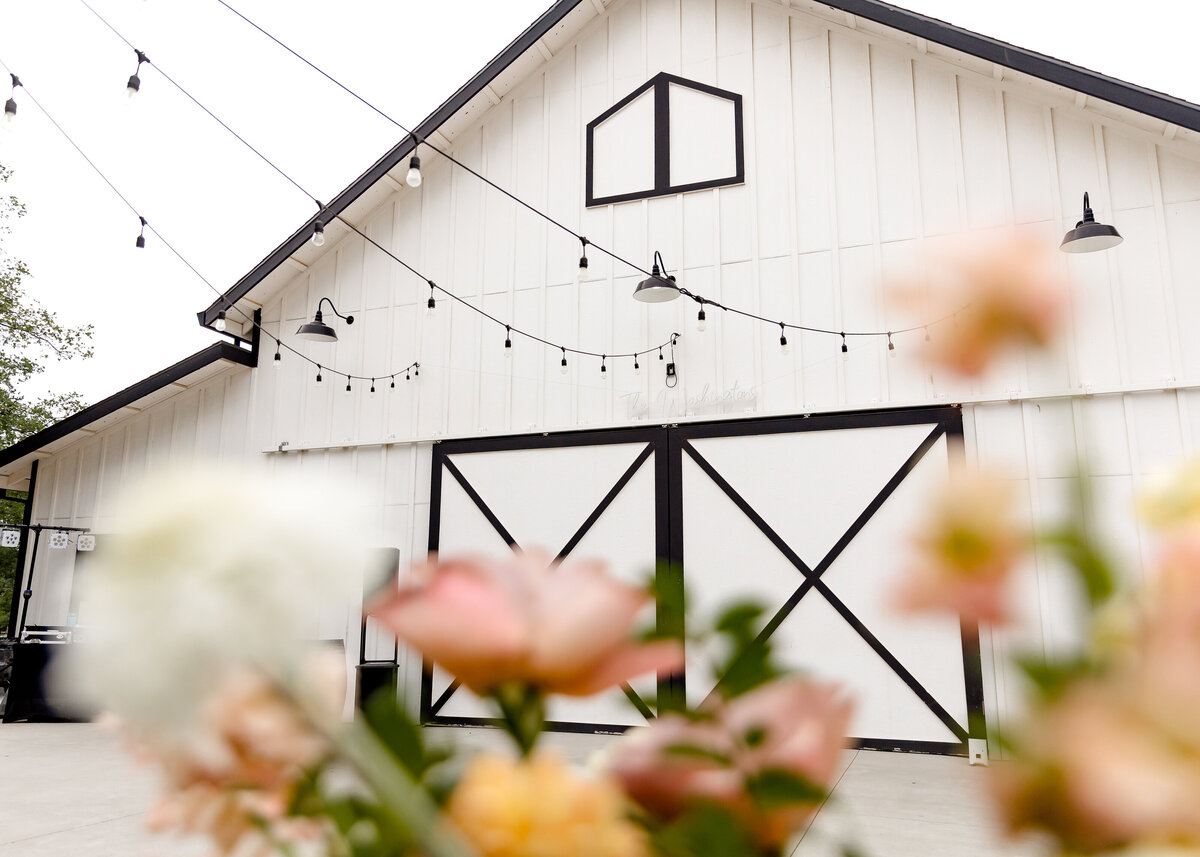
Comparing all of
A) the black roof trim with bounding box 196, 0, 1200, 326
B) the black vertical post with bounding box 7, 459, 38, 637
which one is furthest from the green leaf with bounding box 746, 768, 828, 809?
the black vertical post with bounding box 7, 459, 38, 637

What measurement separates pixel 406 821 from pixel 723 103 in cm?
721

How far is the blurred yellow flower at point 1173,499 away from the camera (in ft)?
0.94

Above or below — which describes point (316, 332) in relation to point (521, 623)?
above

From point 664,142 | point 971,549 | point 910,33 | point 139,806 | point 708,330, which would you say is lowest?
point 139,806

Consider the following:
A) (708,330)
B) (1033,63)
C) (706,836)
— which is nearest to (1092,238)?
(1033,63)

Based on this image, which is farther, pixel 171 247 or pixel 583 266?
pixel 583 266

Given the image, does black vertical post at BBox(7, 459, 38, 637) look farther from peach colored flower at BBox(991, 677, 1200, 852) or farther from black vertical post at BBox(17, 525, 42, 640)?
peach colored flower at BBox(991, 677, 1200, 852)

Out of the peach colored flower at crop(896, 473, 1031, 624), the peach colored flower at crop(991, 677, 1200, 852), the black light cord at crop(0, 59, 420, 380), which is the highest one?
the black light cord at crop(0, 59, 420, 380)

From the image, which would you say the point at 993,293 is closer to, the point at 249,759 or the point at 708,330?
the point at 249,759

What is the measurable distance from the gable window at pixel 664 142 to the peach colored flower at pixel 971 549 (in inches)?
263

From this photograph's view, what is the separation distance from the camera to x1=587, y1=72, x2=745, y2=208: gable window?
21.9 feet

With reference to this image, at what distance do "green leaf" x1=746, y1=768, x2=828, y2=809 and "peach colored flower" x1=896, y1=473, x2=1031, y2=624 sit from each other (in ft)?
0.34

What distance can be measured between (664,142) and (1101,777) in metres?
7.13

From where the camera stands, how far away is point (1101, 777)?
201mm
